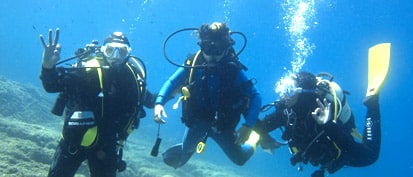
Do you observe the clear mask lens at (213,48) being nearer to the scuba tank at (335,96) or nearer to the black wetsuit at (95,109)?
the black wetsuit at (95,109)

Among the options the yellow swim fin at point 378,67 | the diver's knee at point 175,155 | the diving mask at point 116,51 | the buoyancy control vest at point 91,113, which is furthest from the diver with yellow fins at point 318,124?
the diving mask at point 116,51

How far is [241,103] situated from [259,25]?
7830cm

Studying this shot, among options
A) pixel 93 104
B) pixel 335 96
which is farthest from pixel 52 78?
pixel 335 96

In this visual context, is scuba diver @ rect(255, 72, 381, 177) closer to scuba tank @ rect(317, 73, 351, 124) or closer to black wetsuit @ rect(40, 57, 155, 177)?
scuba tank @ rect(317, 73, 351, 124)

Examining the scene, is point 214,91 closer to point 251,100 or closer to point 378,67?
point 251,100

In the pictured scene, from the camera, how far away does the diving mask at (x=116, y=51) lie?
19.1 ft

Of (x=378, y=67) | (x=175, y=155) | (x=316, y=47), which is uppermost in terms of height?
(x=316, y=47)

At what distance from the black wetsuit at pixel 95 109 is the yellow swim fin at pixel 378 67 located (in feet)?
17.2

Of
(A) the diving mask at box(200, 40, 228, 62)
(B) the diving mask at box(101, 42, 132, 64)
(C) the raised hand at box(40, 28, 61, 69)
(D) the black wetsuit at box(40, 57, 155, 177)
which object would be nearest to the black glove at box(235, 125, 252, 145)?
(A) the diving mask at box(200, 40, 228, 62)

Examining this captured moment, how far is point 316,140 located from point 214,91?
81.0 inches

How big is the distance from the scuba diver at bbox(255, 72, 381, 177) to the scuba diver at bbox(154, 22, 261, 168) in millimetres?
679

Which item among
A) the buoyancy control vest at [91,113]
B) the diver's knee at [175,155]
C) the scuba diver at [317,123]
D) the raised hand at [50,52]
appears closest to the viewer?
the raised hand at [50,52]

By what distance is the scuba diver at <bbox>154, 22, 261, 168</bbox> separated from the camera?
20.6 feet

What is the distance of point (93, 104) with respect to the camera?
17.7ft
